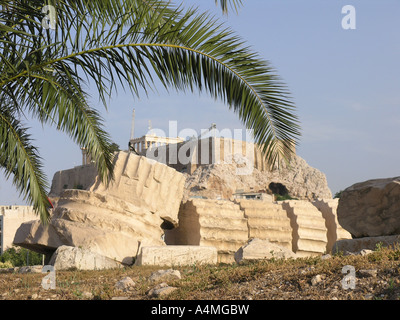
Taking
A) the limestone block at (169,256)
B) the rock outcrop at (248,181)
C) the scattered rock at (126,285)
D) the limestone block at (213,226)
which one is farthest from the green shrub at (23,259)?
the rock outcrop at (248,181)

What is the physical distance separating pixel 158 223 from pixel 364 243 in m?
5.33

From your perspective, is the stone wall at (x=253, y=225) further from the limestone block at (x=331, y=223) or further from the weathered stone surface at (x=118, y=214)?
the weathered stone surface at (x=118, y=214)

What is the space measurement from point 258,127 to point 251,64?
→ 648 millimetres

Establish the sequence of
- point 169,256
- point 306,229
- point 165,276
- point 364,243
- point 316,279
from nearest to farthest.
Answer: point 316,279, point 165,276, point 364,243, point 169,256, point 306,229

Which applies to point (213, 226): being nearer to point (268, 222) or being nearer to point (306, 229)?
point (268, 222)

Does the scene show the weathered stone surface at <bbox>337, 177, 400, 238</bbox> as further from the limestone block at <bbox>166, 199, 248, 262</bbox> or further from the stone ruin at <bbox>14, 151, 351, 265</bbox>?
the limestone block at <bbox>166, 199, 248, 262</bbox>

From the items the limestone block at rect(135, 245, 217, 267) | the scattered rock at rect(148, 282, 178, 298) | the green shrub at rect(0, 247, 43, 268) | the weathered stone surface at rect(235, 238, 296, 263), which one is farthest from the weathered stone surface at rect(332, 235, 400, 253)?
the green shrub at rect(0, 247, 43, 268)

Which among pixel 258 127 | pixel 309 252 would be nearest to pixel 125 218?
pixel 309 252

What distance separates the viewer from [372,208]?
8.58m

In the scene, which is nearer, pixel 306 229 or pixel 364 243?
pixel 364 243

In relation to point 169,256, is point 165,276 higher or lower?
higher

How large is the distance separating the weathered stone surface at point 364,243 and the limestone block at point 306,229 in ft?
19.0

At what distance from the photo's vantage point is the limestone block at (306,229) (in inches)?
581

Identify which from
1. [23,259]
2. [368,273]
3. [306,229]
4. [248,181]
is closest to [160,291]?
[368,273]
